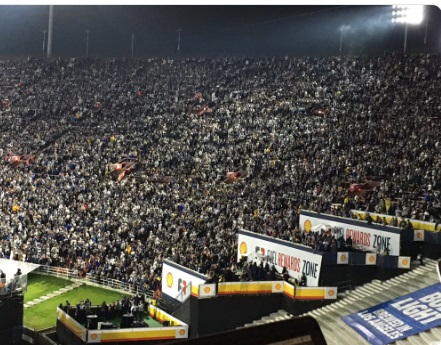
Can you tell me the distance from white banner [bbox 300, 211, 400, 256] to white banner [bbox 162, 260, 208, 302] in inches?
59.1

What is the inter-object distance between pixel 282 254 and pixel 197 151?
68.6 inches

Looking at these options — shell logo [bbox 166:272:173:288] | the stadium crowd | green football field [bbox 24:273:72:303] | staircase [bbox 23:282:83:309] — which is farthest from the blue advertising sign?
green football field [bbox 24:273:72:303]

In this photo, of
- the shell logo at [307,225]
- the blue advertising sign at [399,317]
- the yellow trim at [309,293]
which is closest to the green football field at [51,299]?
the yellow trim at [309,293]

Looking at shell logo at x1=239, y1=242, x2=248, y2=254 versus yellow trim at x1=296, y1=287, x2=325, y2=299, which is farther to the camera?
shell logo at x1=239, y1=242, x2=248, y2=254

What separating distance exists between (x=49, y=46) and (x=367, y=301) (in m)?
4.70

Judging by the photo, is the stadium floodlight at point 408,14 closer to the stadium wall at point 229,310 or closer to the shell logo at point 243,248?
the shell logo at point 243,248

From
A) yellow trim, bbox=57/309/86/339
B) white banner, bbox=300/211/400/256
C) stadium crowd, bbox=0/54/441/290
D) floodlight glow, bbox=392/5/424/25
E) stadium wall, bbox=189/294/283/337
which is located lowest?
yellow trim, bbox=57/309/86/339

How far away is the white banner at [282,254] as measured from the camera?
22.6 ft

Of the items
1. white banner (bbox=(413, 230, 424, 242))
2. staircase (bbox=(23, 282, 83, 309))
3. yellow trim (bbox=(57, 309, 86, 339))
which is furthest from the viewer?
white banner (bbox=(413, 230, 424, 242))

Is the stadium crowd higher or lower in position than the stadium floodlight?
lower

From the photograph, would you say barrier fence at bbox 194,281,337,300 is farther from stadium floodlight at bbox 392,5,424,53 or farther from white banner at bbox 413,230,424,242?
stadium floodlight at bbox 392,5,424,53

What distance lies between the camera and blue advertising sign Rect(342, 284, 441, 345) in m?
5.79

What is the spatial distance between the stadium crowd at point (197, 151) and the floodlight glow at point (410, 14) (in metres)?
0.79

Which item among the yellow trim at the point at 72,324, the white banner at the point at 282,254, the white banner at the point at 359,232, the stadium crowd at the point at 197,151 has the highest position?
the stadium crowd at the point at 197,151
